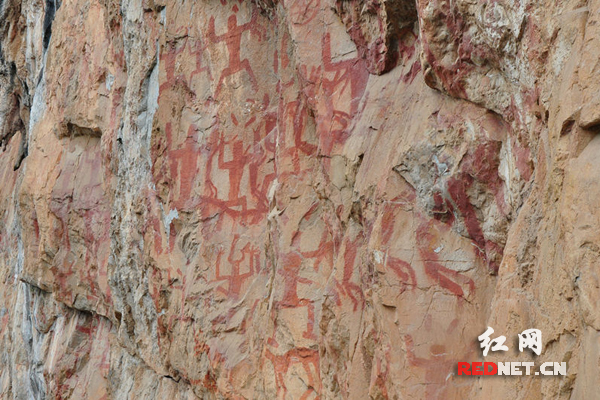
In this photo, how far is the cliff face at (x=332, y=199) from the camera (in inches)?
93.6

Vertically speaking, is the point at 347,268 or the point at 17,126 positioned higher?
the point at 17,126

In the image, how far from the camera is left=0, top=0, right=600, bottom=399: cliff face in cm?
238

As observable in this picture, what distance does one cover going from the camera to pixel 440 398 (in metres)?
3.06

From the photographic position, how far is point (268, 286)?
4.70m

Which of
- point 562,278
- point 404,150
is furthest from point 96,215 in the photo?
point 562,278

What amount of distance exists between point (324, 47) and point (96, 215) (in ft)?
14.4

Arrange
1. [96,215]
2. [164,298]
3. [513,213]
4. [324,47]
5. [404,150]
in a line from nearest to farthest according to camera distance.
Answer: [513,213], [404,150], [324,47], [164,298], [96,215]

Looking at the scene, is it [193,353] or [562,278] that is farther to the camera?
[193,353]

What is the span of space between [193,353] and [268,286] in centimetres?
86

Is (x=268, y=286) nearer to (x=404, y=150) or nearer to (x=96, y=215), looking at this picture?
(x=404, y=150)

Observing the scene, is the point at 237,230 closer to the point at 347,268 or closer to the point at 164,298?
the point at 164,298

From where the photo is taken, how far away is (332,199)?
399 cm

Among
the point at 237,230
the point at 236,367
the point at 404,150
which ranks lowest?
the point at 236,367

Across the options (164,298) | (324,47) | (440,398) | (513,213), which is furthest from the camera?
(164,298)
